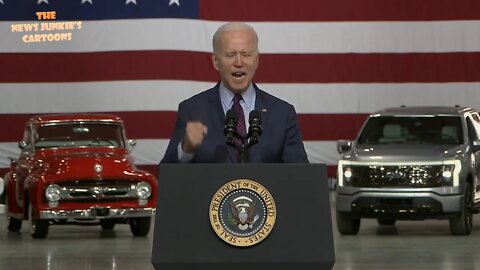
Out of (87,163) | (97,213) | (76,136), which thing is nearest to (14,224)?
(76,136)

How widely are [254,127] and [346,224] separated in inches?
553

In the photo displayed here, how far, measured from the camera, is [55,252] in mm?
17516

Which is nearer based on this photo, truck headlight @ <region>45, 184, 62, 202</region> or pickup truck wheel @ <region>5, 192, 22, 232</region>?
truck headlight @ <region>45, 184, 62, 202</region>

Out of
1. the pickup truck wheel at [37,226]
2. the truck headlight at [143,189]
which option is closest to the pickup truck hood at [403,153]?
the truck headlight at [143,189]

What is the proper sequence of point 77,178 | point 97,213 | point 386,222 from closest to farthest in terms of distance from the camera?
point 97,213 < point 77,178 < point 386,222

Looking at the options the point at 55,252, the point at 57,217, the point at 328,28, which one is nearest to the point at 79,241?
the point at 57,217

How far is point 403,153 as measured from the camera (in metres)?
19.9

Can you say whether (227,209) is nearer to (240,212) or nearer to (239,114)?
(240,212)

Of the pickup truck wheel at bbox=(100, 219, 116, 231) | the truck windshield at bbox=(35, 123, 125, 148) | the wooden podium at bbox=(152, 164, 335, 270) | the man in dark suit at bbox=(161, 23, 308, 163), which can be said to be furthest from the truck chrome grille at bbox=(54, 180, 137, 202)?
the wooden podium at bbox=(152, 164, 335, 270)

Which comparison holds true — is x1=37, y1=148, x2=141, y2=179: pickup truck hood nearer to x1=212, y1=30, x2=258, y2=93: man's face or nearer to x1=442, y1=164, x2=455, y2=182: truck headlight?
x1=442, y1=164, x2=455, y2=182: truck headlight

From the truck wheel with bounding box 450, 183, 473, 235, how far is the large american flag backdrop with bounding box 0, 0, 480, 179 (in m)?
7.03

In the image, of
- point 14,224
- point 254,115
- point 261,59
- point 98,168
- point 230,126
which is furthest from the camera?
point 261,59

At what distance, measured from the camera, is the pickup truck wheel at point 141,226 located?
798 inches

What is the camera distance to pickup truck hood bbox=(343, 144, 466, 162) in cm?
1978
